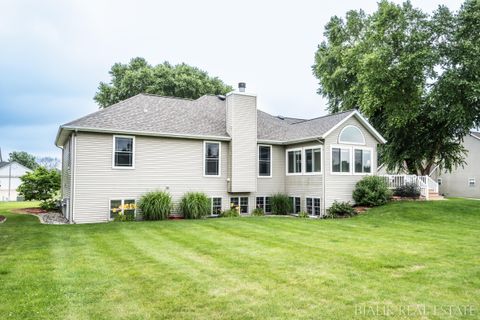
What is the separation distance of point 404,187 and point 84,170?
1610 centimetres

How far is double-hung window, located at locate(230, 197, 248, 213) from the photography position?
55.0 feet

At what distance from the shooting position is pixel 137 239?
30.5 ft

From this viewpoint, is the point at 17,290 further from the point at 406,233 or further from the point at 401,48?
the point at 401,48

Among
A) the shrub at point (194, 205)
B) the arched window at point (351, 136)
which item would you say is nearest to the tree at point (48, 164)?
the shrub at point (194, 205)

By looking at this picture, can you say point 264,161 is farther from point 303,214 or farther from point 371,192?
point 371,192

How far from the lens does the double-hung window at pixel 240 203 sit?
1676 centimetres

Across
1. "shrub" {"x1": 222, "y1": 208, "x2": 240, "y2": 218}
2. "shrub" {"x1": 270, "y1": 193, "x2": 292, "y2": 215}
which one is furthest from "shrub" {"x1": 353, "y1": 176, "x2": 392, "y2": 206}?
"shrub" {"x1": 222, "y1": 208, "x2": 240, "y2": 218}

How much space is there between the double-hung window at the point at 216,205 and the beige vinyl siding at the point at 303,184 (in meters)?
3.95

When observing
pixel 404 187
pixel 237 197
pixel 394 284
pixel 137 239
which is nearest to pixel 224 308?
pixel 394 284

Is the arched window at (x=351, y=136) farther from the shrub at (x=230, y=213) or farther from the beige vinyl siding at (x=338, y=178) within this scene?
the shrub at (x=230, y=213)

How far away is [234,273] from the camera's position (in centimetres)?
591

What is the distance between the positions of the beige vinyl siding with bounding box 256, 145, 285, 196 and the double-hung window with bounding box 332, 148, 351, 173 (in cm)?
300

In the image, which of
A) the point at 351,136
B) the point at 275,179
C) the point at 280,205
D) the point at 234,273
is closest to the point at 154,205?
the point at 280,205

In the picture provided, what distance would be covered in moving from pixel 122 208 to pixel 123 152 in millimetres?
2343
